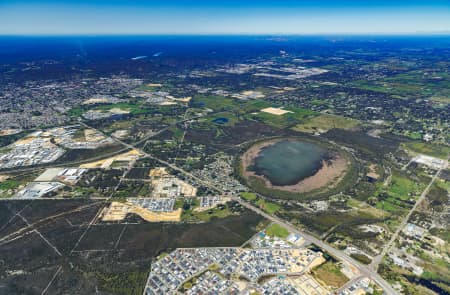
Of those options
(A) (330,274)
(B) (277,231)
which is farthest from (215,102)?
(A) (330,274)

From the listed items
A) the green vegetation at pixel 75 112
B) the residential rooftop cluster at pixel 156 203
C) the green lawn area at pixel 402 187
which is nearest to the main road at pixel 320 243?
the residential rooftop cluster at pixel 156 203

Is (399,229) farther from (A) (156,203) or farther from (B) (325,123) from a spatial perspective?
(B) (325,123)

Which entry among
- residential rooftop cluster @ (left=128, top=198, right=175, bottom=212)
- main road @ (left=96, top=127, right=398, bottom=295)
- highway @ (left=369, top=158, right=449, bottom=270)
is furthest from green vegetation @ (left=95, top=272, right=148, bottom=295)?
highway @ (left=369, top=158, right=449, bottom=270)

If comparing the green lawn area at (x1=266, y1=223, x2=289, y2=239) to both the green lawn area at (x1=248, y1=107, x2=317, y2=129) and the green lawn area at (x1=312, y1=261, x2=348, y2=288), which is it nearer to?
the green lawn area at (x1=312, y1=261, x2=348, y2=288)

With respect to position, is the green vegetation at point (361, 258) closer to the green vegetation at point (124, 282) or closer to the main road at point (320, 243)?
the main road at point (320, 243)

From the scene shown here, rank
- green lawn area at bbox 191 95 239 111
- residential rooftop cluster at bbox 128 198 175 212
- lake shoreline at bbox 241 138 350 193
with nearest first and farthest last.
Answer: residential rooftop cluster at bbox 128 198 175 212, lake shoreline at bbox 241 138 350 193, green lawn area at bbox 191 95 239 111

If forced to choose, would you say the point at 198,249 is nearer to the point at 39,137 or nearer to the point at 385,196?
the point at 385,196
